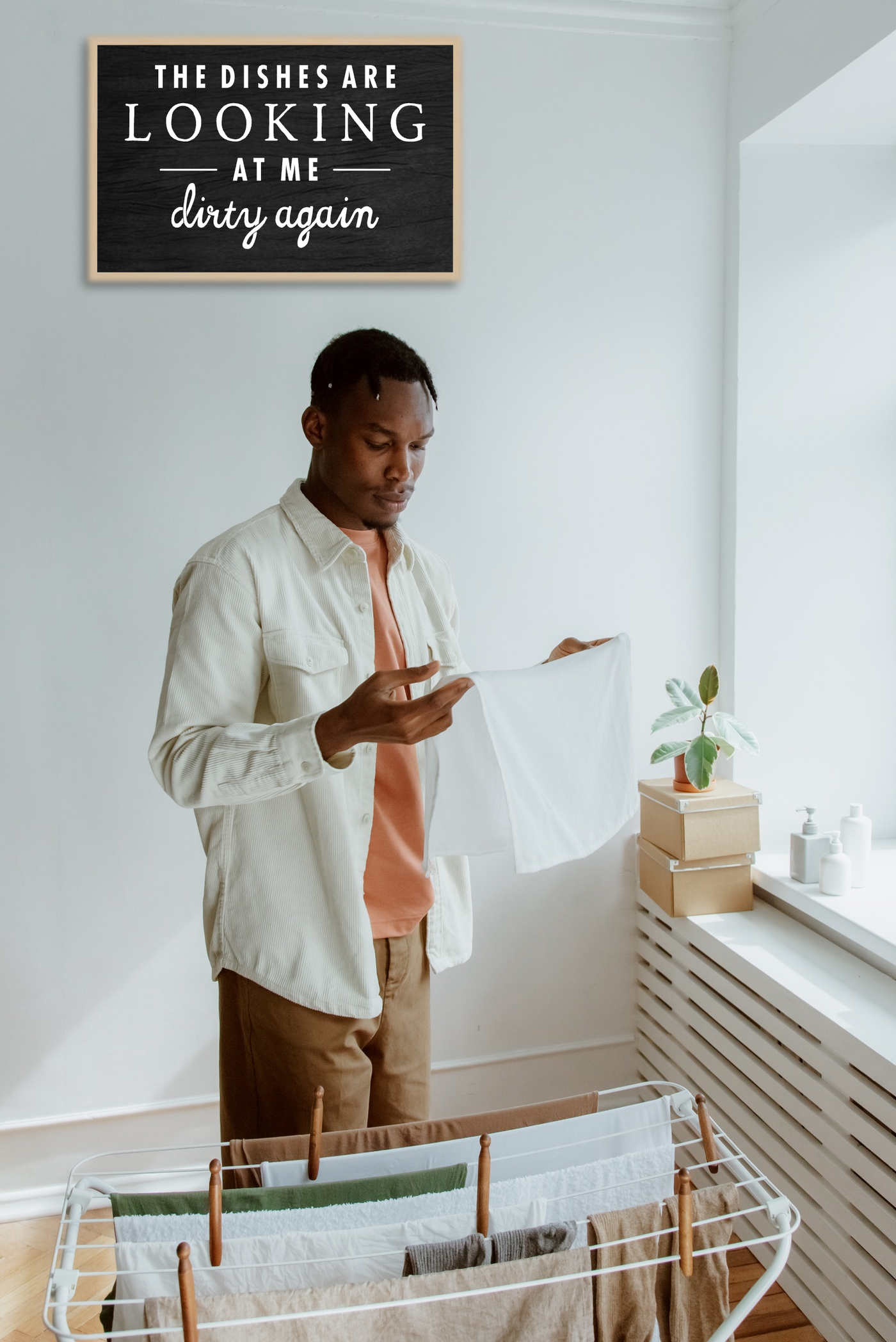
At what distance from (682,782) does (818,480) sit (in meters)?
0.79

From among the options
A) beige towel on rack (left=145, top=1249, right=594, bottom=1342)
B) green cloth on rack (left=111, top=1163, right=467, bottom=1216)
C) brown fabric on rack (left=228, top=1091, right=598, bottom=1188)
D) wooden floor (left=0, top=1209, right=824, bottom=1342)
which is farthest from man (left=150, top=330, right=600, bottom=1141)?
wooden floor (left=0, top=1209, right=824, bottom=1342)

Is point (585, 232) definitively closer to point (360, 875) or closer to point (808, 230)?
point (808, 230)

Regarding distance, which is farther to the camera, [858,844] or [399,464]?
[858,844]

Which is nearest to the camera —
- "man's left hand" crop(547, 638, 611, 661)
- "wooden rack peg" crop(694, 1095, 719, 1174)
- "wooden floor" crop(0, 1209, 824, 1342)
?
A: "wooden rack peg" crop(694, 1095, 719, 1174)

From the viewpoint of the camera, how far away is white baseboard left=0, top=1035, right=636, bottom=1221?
2154 millimetres

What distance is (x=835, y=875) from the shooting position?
80.2 inches

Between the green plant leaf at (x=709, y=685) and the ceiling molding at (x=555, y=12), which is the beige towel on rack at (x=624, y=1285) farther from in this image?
the ceiling molding at (x=555, y=12)

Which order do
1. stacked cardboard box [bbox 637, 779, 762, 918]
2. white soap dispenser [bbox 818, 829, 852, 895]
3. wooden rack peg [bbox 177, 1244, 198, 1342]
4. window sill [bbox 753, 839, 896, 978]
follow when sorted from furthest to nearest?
stacked cardboard box [bbox 637, 779, 762, 918], white soap dispenser [bbox 818, 829, 852, 895], window sill [bbox 753, 839, 896, 978], wooden rack peg [bbox 177, 1244, 198, 1342]

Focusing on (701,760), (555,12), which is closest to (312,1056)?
(701,760)

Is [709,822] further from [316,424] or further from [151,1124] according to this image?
[151,1124]

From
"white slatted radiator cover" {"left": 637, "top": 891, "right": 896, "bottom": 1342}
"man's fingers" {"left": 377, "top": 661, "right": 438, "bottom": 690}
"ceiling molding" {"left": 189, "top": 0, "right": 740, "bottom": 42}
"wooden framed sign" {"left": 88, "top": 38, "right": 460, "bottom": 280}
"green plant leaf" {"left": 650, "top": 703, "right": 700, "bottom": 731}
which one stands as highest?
"ceiling molding" {"left": 189, "top": 0, "right": 740, "bottom": 42}

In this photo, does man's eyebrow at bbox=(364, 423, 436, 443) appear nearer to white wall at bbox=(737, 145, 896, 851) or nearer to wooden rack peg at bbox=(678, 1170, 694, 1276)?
wooden rack peg at bbox=(678, 1170, 694, 1276)

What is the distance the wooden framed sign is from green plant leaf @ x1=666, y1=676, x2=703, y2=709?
104cm

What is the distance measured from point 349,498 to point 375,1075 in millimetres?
804
